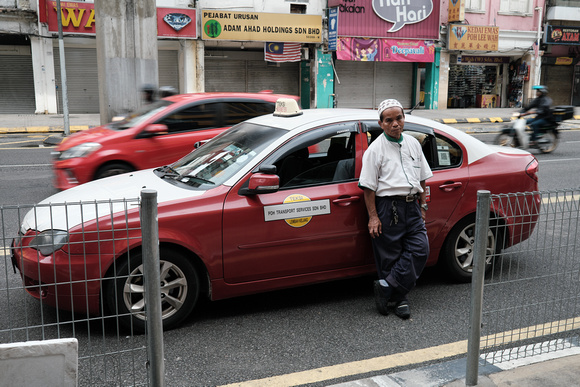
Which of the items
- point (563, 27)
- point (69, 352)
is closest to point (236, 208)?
point (69, 352)

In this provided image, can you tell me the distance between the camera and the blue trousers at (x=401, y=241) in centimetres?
442

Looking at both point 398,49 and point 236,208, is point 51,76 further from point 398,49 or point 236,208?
point 236,208

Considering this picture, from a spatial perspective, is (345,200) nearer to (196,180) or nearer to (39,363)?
(196,180)

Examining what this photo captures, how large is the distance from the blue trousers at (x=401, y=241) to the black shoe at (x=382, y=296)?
71mm

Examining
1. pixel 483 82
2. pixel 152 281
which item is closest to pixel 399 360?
pixel 152 281

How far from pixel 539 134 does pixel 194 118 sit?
911 centimetres

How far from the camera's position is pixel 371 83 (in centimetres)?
2855

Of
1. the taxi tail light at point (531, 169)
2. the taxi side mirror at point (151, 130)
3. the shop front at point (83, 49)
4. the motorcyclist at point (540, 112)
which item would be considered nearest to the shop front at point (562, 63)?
the motorcyclist at point (540, 112)

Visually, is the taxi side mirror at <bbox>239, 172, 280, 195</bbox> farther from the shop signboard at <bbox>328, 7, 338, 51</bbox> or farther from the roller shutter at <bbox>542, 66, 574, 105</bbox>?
the roller shutter at <bbox>542, 66, 574, 105</bbox>

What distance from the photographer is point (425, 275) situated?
550 centimetres

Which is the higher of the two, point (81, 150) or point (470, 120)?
point (81, 150)

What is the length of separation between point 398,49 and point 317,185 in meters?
23.8

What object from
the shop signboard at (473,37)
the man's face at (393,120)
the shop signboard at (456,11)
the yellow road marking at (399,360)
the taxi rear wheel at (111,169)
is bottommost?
the yellow road marking at (399,360)

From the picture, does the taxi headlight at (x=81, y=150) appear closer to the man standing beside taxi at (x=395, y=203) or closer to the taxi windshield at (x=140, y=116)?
the taxi windshield at (x=140, y=116)
